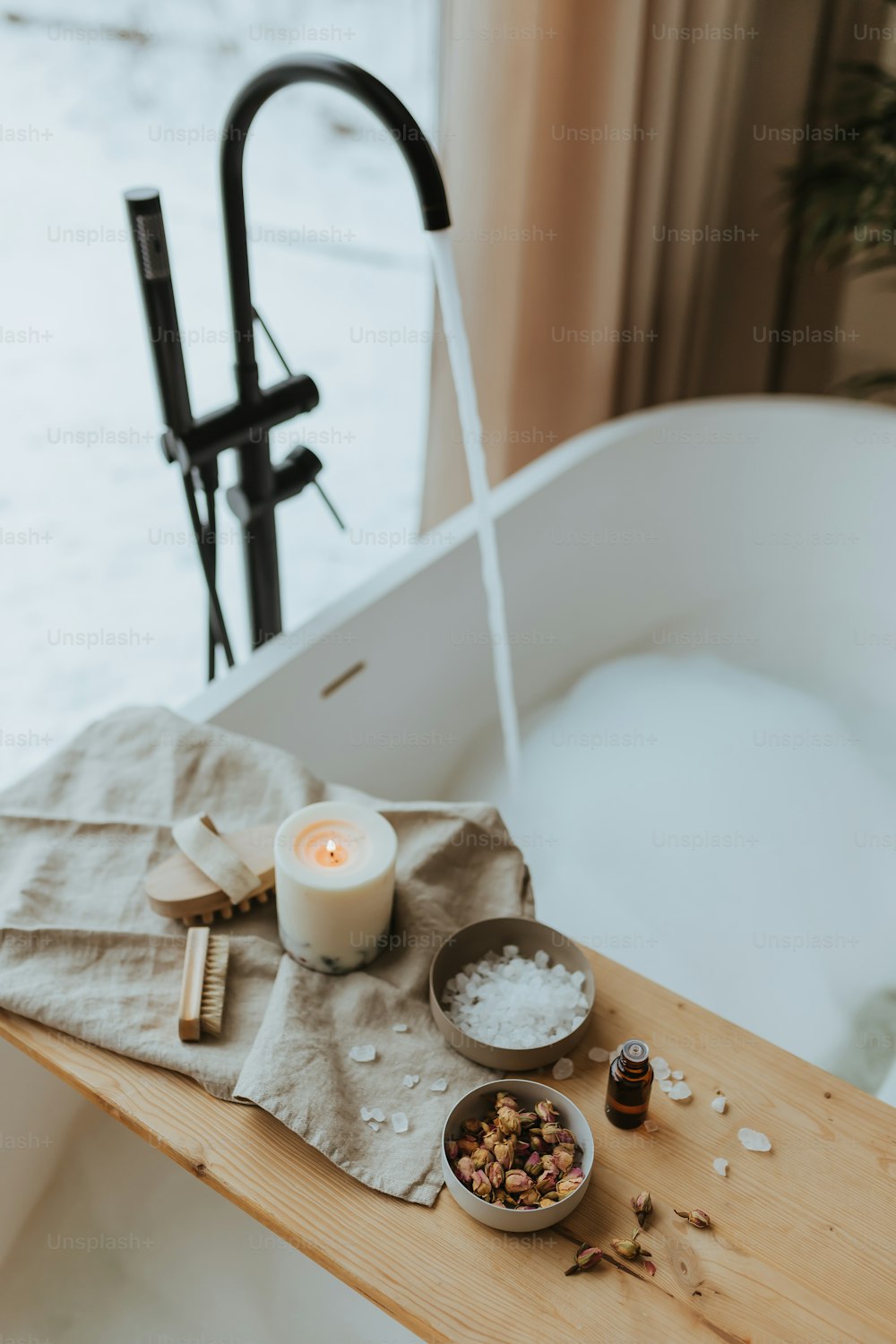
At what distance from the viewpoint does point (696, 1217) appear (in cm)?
81

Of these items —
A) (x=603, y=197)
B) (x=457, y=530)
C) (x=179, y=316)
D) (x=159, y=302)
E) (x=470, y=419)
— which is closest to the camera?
(x=159, y=302)

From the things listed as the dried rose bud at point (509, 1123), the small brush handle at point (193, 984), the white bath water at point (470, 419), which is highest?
the white bath water at point (470, 419)

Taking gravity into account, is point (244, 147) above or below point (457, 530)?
above

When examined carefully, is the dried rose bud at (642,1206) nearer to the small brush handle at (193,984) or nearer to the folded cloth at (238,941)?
the folded cloth at (238,941)

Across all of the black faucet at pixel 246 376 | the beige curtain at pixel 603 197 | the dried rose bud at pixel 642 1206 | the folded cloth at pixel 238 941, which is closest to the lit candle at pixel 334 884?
the folded cloth at pixel 238 941

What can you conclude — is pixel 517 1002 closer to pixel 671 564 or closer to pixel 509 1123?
pixel 509 1123

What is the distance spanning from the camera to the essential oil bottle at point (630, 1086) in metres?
0.83

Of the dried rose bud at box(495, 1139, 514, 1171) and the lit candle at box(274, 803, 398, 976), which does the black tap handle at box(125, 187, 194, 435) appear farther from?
the dried rose bud at box(495, 1139, 514, 1171)

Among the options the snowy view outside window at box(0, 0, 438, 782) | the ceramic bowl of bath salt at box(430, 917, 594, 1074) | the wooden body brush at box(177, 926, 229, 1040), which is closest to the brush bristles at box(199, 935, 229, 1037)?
the wooden body brush at box(177, 926, 229, 1040)

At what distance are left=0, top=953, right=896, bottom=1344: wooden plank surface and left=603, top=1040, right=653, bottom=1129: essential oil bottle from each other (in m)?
0.01

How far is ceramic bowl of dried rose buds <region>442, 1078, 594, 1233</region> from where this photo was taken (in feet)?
2.60

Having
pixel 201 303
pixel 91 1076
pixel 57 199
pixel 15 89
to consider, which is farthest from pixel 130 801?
pixel 201 303

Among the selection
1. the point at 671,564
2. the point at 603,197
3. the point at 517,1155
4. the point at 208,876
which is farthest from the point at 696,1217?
the point at 603,197

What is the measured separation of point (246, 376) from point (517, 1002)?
74 centimetres
